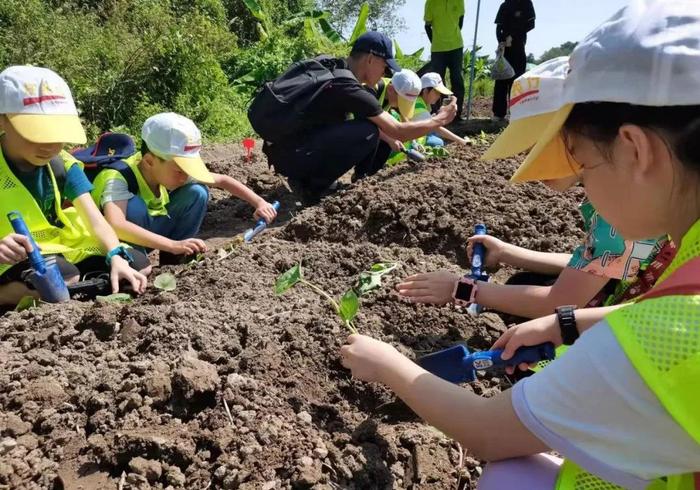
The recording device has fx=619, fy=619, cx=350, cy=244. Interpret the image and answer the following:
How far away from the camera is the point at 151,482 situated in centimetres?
156

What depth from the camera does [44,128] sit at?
105 inches

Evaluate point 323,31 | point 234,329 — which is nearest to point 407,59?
point 323,31

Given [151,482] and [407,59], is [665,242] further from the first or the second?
[407,59]

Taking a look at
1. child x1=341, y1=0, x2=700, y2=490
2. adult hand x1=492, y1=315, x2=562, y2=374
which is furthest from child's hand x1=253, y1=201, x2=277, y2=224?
child x1=341, y1=0, x2=700, y2=490

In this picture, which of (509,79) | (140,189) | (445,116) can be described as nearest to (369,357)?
(140,189)

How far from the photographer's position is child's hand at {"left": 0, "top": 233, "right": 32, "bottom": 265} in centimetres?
257

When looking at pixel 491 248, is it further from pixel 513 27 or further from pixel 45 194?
pixel 513 27

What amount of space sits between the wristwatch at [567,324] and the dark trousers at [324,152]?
3.07 meters

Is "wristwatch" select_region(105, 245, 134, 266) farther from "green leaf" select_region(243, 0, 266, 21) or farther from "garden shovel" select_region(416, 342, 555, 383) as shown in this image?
"green leaf" select_region(243, 0, 266, 21)

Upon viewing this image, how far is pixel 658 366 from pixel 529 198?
2.89 m

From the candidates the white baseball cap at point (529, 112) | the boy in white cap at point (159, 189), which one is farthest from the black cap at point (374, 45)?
the white baseball cap at point (529, 112)

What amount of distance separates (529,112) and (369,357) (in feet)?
2.37

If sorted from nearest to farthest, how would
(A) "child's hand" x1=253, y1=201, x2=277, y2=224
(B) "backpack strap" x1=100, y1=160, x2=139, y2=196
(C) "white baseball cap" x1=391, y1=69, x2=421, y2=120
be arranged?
(B) "backpack strap" x1=100, y1=160, x2=139, y2=196, (A) "child's hand" x1=253, y1=201, x2=277, y2=224, (C) "white baseball cap" x1=391, y1=69, x2=421, y2=120

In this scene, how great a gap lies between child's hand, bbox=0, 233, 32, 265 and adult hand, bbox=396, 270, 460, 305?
161 cm
